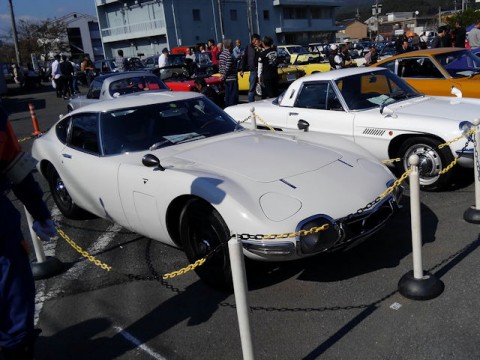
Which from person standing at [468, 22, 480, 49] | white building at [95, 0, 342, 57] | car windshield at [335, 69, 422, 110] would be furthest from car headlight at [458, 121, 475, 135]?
white building at [95, 0, 342, 57]

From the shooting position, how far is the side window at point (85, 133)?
15.2 feet

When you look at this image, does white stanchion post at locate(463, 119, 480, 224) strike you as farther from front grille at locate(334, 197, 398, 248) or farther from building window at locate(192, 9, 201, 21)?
building window at locate(192, 9, 201, 21)

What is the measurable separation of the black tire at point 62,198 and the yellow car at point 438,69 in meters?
5.72

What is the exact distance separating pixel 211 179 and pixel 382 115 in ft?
10.2

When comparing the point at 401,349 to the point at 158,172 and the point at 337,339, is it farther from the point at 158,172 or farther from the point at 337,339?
the point at 158,172

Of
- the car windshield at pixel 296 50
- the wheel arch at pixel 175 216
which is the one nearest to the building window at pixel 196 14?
the car windshield at pixel 296 50

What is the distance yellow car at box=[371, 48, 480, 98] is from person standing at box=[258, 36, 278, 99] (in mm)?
3184

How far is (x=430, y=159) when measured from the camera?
5340 millimetres

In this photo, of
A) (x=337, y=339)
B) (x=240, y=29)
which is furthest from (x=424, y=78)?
(x=240, y=29)

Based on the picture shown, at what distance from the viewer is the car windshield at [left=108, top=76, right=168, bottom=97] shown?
10698 mm

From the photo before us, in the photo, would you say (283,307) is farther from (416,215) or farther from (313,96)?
(313,96)

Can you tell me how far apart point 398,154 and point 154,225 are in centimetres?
320

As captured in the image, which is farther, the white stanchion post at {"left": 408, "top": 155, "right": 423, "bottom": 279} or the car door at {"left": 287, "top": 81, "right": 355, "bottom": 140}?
the car door at {"left": 287, "top": 81, "right": 355, "bottom": 140}

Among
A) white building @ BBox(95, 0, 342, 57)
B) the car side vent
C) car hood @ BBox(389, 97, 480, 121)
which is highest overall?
white building @ BBox(95, 0, 342, 57)
